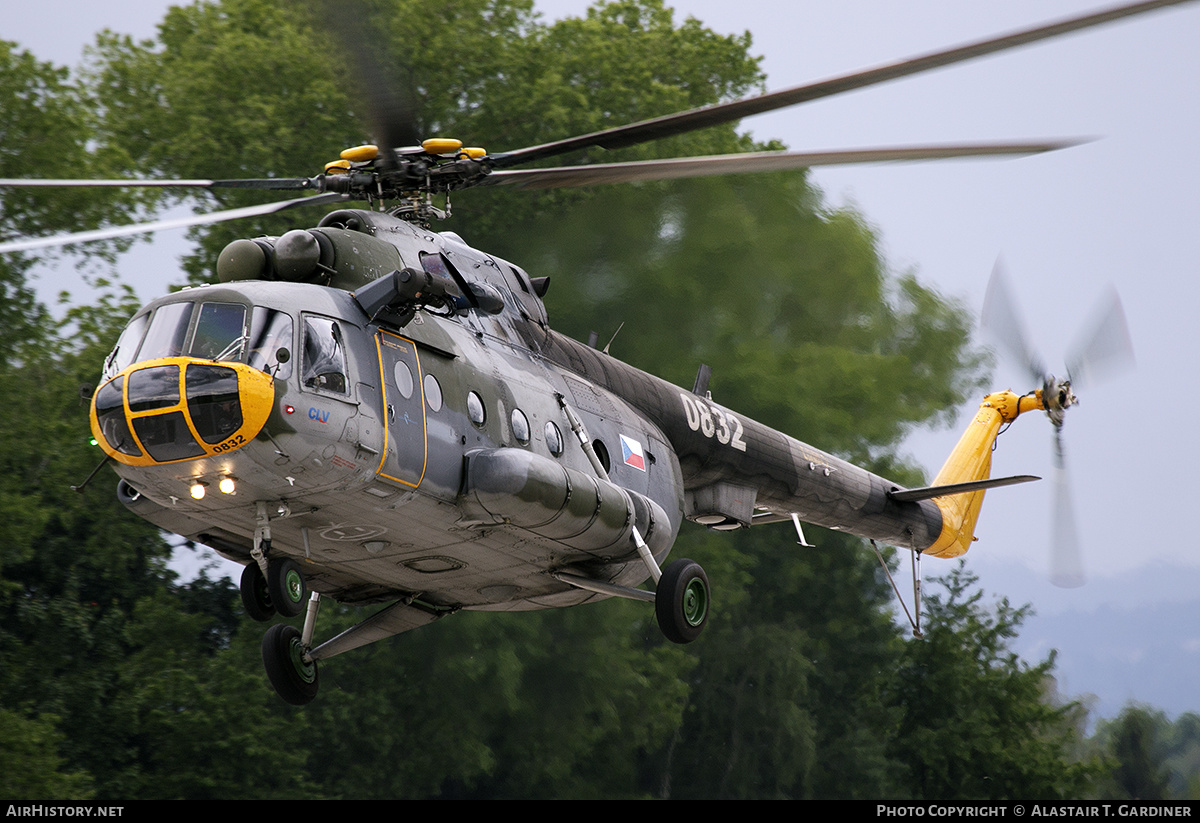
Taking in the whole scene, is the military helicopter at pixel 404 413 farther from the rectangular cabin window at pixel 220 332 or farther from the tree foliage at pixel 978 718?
the tree foliage at pixel 978 718

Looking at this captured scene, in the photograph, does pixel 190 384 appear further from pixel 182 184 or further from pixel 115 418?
pixel 182 184

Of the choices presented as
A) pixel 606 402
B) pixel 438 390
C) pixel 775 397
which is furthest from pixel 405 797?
pixel 438 390

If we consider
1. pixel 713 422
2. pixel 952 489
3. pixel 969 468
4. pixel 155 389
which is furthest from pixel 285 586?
pixel 969 468

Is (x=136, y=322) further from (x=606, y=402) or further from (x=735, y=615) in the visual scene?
(x=735, y=615)

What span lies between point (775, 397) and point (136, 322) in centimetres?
1604

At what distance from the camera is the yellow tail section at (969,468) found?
50.5ft

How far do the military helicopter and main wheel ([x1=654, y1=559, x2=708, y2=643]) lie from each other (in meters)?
0.02

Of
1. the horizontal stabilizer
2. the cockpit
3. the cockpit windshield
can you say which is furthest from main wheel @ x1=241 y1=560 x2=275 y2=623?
the horizontal stabilizer

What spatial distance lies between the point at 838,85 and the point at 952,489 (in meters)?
6.58

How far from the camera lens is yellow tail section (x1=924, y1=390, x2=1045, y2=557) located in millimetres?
15391

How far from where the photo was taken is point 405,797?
22.2 metres

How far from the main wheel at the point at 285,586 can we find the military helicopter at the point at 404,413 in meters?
0.01

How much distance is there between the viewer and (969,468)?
50.6 ft

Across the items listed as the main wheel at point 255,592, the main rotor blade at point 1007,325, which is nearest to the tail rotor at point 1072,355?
the main rotor blade at point 1007,325
